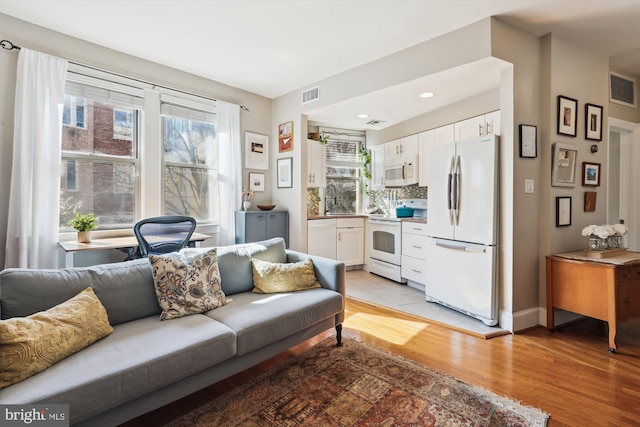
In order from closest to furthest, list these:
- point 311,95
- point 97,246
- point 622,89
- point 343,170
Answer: point 97,246 < point 622,89 < point 311,95 < point 343,170

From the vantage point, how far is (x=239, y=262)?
98.3 inches

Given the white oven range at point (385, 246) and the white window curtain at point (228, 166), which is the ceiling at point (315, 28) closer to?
the white window curtain at point (228, 166)

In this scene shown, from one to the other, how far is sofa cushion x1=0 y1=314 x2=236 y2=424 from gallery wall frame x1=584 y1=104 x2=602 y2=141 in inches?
150

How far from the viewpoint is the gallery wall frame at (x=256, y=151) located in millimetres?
4438

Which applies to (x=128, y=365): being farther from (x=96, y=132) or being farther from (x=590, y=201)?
(x=590, y=201)

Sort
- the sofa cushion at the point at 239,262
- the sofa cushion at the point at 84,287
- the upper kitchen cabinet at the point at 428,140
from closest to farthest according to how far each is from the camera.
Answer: the sofa cushion at the point at 84,287
the sofa cushion at the point at 239,262
the upper kitchen cabinet at the point at 428,140

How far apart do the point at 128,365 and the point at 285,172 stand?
3.44 meters

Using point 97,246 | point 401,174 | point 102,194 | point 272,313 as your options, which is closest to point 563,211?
point 401,174

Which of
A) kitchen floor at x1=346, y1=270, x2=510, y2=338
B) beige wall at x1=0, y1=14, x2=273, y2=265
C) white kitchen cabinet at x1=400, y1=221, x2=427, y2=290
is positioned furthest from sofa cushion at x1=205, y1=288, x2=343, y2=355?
beige wall at x1=0, y1=14, x2=273, y2=265

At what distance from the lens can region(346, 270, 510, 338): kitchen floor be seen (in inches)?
113

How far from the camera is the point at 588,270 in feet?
8.54

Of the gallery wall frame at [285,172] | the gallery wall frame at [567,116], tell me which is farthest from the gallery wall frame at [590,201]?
the gallery wall frame at [285,172]

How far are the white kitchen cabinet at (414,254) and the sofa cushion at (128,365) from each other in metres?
2.83

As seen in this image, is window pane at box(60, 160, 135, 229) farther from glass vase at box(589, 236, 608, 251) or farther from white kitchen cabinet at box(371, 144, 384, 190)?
glass vase at box(589, 236, 608, 251)
